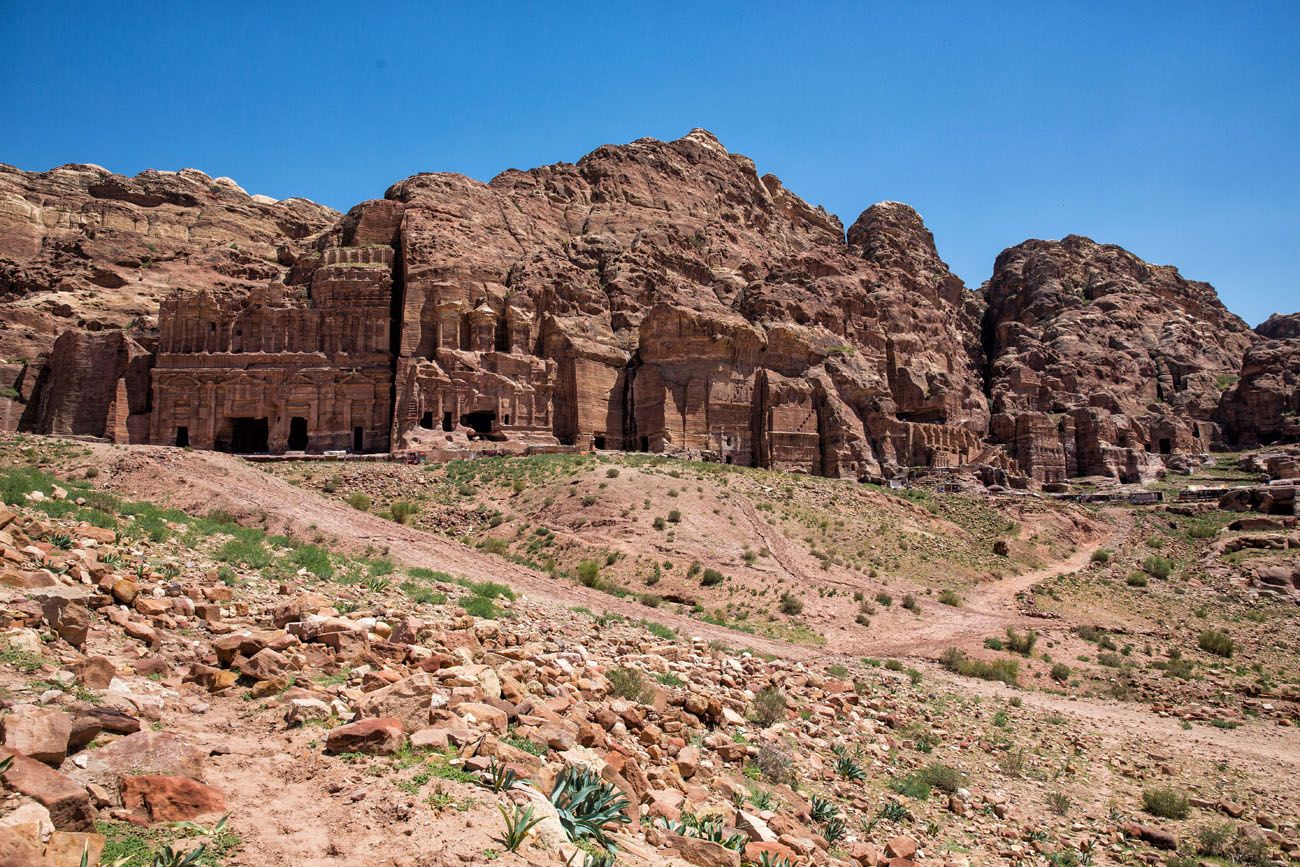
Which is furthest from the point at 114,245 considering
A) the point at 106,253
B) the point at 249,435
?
the point at 249,435

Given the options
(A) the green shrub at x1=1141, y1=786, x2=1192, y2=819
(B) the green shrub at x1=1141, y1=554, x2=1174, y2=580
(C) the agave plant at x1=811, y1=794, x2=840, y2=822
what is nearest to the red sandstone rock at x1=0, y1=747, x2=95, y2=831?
(C) the agave plant at x1=811, y1=794, x2=840, y2=822

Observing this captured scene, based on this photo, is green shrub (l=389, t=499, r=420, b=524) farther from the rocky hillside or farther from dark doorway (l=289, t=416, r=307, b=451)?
the rocky hillside

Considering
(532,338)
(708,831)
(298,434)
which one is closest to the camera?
(708,831)

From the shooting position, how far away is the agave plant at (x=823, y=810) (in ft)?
31.3

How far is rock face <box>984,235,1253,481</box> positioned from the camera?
66.3 meters

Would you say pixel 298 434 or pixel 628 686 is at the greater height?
pixel 298 434

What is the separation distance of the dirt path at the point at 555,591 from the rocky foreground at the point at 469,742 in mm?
386

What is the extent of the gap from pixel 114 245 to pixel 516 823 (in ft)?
204

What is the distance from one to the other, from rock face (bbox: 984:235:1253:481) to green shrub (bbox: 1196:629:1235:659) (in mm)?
39698

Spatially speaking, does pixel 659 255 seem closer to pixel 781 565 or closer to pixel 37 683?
pixel 781 565

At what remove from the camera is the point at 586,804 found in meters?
6.32

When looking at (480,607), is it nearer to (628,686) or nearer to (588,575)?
(628,686)

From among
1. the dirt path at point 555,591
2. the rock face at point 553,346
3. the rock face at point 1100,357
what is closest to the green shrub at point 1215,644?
the dirt path at point 555,591

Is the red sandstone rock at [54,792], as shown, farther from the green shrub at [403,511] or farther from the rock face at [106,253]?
the rock face at [106,253]
